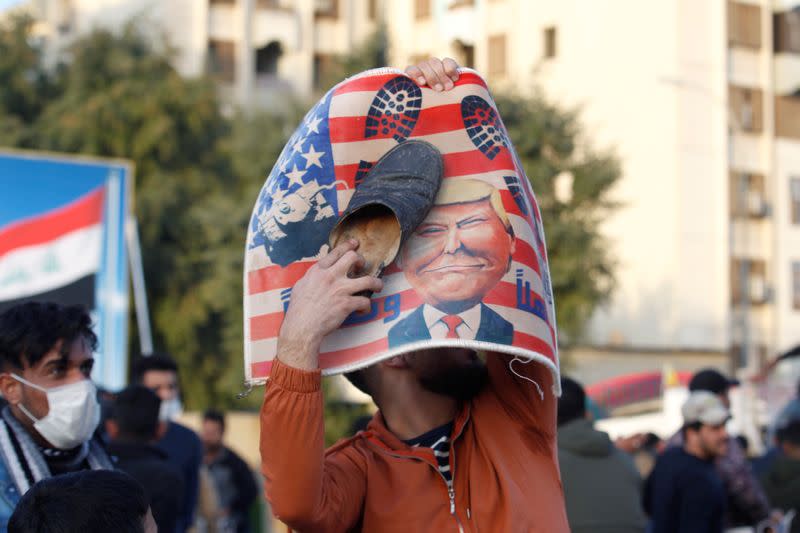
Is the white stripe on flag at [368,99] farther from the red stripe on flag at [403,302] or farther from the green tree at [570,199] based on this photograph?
the green tree at [570,199]

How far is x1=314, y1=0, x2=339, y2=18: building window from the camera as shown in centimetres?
3912

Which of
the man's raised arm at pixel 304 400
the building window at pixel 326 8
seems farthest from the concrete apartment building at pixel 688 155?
the man's raised arm at pixel 304 400

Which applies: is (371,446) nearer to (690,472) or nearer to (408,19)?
(690,472)

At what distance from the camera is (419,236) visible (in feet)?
10.6

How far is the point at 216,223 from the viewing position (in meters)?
24.5

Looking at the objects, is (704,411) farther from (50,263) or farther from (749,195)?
(749,195)

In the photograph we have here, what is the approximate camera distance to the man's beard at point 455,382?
339 cm

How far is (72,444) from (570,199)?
829 inches

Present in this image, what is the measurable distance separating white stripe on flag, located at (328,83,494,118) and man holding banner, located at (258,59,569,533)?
0.03 m

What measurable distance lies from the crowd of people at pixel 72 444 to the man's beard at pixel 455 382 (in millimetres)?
796

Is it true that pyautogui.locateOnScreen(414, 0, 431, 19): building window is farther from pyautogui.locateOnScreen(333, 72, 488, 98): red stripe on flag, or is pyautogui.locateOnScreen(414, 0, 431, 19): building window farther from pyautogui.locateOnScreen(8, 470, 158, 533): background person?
pyautogui.locateOnScreen(8, 470, 158, 533): background person

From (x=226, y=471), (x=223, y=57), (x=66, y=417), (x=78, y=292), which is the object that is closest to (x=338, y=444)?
(x=66, y=417)

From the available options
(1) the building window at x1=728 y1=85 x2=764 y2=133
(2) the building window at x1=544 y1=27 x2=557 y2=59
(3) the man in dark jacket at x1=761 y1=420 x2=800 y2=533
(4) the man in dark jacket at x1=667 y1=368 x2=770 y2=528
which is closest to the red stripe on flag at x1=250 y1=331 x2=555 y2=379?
(4) the man in dark jacket at x1=667 y1=368 x2=770 y2=528

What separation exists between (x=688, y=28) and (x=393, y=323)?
1275 inches
